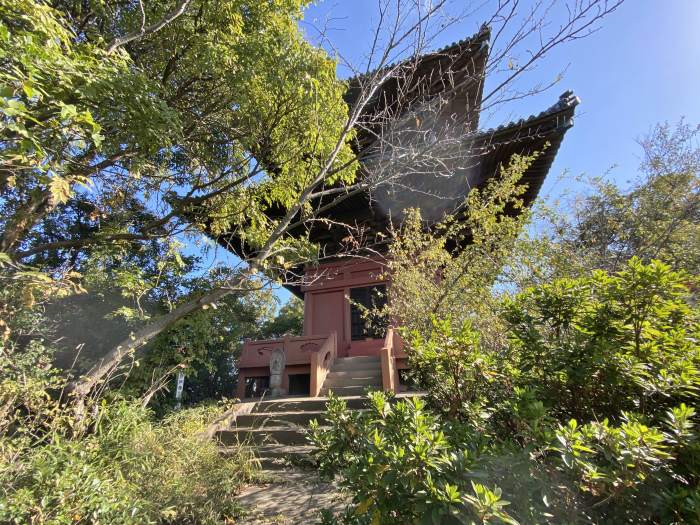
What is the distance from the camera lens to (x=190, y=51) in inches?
144

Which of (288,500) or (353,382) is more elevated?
(353,382)

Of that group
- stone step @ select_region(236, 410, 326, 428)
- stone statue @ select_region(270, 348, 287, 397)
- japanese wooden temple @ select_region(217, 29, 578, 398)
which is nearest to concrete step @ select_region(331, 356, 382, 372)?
japanese wooden temple @ select_region(217, 29, 578, 398)

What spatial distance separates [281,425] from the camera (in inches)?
170

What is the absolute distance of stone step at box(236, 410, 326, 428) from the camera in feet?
14.1

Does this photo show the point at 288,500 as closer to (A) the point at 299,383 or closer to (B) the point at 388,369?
(B) the point at 388,369

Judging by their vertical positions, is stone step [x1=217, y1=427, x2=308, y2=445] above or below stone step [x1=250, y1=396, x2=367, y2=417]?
below

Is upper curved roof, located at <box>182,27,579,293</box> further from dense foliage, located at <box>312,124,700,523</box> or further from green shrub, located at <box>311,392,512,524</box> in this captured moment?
green shrub, located at <box>311,392,512,524</box>

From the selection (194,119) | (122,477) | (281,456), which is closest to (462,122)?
(194,119)

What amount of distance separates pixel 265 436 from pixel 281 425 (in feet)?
1.33

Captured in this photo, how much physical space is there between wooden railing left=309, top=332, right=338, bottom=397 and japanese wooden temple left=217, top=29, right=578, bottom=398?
0.05ft

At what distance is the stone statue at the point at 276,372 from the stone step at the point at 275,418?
6.62 feet

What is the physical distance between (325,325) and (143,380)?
394cm

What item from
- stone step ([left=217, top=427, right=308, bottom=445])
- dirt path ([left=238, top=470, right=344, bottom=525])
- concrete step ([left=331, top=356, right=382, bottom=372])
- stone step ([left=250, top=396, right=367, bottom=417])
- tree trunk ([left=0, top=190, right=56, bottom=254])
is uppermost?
tree trunk ([left=0, top=190, right=56, bottom=254])

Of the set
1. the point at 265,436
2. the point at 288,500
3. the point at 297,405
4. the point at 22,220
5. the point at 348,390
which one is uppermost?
the point at 22,220
